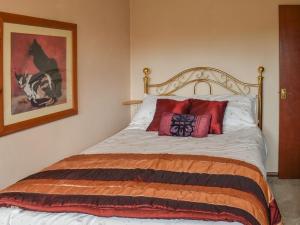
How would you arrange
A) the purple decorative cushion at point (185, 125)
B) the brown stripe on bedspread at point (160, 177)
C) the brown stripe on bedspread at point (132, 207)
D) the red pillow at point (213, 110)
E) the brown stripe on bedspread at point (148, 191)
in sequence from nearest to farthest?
the brown stripe on bedspread at point (132, 207), the brown stripe on bedspread at point (148, 191), the brown stripe on bedspread at point (160, 177), the purple decorative cushion at point (185, 125), the red pillow at point (213, 110)

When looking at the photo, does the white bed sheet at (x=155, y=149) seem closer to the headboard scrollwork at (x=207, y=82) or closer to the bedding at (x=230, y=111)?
the bedding at (x=230, y=111)

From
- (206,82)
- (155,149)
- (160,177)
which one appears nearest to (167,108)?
(206,82)

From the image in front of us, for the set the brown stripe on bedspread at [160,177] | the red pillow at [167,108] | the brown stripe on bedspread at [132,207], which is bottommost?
the brown stripe on bedspread at [132,207]

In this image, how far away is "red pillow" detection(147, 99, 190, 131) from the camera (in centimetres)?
382

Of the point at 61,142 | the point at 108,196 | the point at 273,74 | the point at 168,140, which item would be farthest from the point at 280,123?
the point at 108,196

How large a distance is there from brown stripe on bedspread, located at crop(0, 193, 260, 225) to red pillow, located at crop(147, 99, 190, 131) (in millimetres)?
1911

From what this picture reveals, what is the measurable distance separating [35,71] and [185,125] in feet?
4.54


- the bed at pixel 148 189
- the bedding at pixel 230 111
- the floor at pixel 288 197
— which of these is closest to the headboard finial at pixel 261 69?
the bedding at pixel 230 111

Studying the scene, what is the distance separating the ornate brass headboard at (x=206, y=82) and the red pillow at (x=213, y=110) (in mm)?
521

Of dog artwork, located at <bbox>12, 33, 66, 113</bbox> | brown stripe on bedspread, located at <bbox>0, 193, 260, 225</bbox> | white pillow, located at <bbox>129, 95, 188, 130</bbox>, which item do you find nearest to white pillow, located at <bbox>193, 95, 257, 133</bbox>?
white pillow, located at <bbox>129, 95, 188, 130</bbox>

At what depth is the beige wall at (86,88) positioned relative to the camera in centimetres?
263

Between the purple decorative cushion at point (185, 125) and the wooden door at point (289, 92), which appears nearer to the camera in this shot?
the purple decorative cushion at point (185, 125)

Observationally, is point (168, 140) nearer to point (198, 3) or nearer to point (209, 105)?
point (209, 105)

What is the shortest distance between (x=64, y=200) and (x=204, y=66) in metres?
2.78
